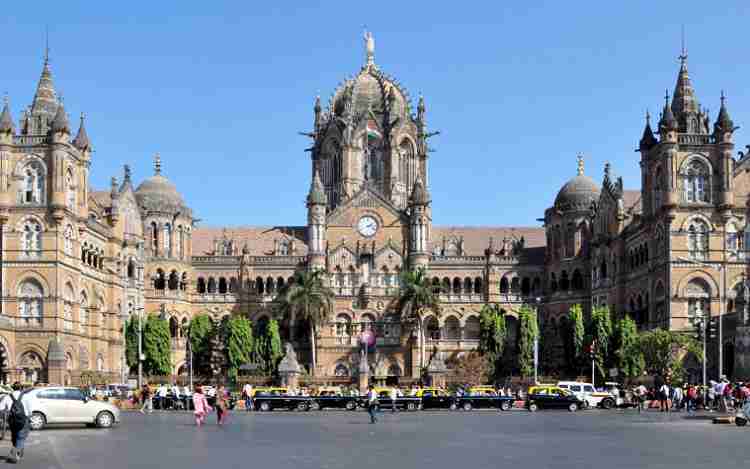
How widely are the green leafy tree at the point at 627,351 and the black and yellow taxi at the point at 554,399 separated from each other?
17.6 metres

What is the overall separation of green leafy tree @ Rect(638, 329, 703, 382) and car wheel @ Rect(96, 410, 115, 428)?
47579 mm

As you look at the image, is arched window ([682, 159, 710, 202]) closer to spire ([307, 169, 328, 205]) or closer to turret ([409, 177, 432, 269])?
turret ([409, 177, 432, 269])

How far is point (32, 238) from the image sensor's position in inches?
3871

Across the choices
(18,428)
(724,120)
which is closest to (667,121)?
(724,120)

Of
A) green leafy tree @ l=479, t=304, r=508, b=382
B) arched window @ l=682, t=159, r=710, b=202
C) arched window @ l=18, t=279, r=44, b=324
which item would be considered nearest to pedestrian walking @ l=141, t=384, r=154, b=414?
arched window @ l=18, t=279, r=44, b=324

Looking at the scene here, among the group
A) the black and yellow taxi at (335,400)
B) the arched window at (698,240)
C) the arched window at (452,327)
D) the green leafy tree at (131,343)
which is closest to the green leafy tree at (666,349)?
the arched window at (698,240)

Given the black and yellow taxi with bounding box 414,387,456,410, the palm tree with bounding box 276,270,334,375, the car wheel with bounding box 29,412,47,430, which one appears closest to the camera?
the car wheel with bounding box 29,412,47,430

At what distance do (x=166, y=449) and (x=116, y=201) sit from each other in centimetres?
7974

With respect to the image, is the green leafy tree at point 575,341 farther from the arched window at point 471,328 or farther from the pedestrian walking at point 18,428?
the pedestrian walking at point 18,428

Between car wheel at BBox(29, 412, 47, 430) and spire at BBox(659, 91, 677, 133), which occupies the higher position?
spire at BBox(659, 91, 677, 133)

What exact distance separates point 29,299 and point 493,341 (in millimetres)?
41038

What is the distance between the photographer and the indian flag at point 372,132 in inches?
5418

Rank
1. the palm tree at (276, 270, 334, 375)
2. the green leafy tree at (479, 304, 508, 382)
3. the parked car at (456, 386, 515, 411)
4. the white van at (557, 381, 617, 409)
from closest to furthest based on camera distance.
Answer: the parked car at (456, 386, 515, 411) < the white van at (557, 381, 617, 409) < the green leafy tree at (479, 304, 508, 382) < the palm tree at (276, 270, 334, 375)

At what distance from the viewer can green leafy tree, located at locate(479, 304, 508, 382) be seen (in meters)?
113
